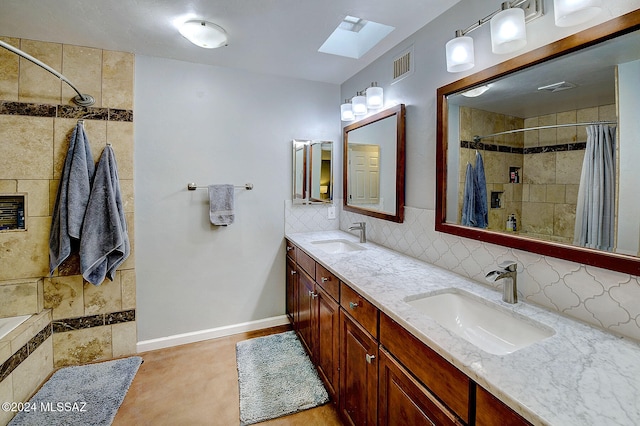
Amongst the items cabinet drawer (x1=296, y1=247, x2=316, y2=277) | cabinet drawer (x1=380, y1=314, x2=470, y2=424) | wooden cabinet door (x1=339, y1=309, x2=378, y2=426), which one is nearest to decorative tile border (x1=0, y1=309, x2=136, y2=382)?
cabinet drawer (x1=296, y1=247, x2=316, y2=277)

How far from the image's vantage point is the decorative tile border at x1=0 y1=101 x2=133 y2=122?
1970 mm

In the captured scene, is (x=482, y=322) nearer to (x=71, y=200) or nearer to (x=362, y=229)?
(x=362, y=229)

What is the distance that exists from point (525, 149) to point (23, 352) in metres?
3.01

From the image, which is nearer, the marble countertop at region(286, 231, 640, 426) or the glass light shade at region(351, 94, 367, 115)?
the marble countertop at region(286, 231, 640, 426)

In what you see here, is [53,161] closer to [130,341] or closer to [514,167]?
[130,341]

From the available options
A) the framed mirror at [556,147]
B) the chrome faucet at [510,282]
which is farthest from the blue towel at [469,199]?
the chrome faucet at [510,282]

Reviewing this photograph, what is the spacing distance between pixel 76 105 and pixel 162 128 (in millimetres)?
562

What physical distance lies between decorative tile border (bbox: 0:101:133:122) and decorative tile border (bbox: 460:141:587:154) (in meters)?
2.40

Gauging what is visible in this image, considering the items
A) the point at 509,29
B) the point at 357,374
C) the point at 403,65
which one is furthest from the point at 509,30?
→ the point at 357,374

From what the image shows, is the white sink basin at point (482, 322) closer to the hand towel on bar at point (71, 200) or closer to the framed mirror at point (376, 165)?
the framed mirror at point (376, 165)

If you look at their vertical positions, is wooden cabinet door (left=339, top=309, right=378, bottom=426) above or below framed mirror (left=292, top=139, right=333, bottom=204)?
below

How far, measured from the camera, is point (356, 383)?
1410mm

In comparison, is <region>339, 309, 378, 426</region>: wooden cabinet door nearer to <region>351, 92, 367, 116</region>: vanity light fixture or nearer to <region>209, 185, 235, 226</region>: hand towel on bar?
<region>209, 185, 235, 226</region>: hand towel on bar

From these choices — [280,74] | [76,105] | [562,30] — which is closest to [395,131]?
[562,30]
